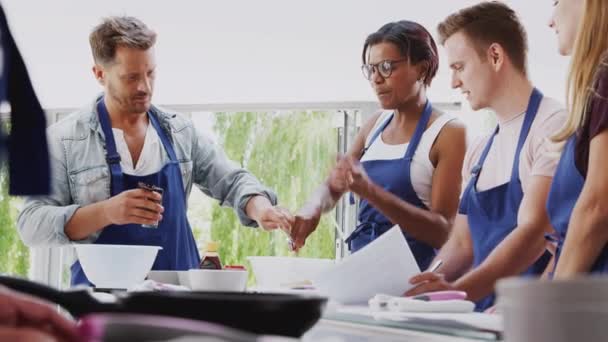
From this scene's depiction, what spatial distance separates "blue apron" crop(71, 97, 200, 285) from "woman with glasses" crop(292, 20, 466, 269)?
42 cm

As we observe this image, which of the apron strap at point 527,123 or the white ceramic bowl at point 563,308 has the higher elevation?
the white ceramic bowl at point 563,308

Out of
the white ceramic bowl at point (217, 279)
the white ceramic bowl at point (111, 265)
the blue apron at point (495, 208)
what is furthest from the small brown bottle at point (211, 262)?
the blue apron at point (495, 208)

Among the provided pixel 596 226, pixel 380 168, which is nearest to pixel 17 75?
pixel 596 226

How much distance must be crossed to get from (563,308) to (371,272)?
48.6 inches

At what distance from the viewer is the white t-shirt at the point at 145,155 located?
264 cm

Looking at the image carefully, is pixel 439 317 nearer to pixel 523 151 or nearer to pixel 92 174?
pixel 523 151

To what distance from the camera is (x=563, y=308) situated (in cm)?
49

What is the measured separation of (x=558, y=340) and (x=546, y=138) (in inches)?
62.0

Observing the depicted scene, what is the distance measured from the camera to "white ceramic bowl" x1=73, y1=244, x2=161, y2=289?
1.96 metres

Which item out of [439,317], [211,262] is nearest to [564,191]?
[439,317]

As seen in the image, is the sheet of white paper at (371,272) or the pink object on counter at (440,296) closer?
the pink object on counter at (440,296)

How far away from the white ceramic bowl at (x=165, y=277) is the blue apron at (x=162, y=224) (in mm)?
438

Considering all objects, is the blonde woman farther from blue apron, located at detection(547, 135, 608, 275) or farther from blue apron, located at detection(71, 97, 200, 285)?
blue apron, located at detection(71, 97, 200, 285)

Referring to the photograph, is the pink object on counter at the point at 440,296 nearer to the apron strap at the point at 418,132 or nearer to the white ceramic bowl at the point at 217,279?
the white ceramic bowl at the point at 217,279
